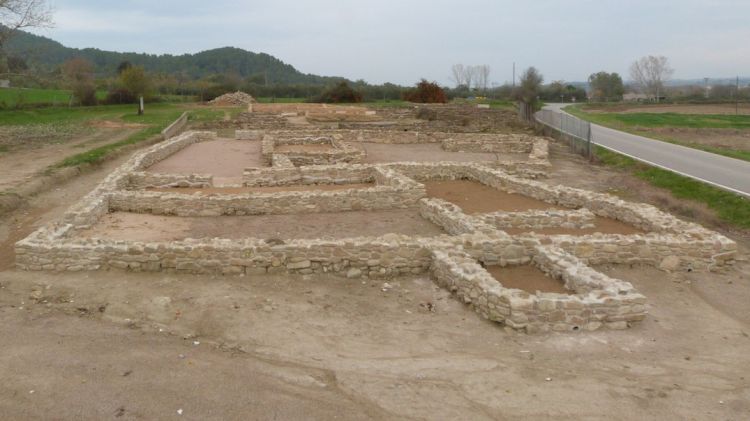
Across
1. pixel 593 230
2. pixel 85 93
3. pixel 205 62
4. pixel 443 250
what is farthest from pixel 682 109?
pixel 205 62

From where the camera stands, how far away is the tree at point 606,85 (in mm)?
88050

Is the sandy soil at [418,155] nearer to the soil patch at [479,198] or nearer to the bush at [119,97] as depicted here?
the soil patch at [479,198]

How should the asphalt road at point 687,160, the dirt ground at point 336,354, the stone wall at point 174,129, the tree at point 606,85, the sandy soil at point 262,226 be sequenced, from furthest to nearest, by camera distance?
the tree at point 606,85 → the stone wall at point 174,129 → the asphalt road at point 687,160 → the sandy soil at point 262,226 → the dirt ground at point 336,354

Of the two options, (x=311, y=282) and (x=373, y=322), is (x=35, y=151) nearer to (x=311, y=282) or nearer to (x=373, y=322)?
(x=311, y=282)

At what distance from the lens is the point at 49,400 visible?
5.13 m

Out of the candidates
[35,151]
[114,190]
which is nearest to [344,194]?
[114,190]

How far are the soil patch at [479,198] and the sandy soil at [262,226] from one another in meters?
1.64

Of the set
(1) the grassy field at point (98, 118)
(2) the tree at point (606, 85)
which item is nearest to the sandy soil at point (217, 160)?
Result: (1) the grassy field at point (98, 118)

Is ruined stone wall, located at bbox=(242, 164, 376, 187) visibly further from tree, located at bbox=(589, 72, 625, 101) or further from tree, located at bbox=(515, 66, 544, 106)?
tree, located at bbox=(589, 72, 625, 101)

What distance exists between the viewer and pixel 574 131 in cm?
2631

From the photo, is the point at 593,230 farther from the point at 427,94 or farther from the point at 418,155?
the point at 427,94

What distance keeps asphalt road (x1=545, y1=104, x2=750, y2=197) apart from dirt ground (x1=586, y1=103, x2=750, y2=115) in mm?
28357

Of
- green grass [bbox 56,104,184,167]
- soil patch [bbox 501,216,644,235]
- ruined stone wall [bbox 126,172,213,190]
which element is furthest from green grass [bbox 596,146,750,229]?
green grass [bbox 56,104,184,167]

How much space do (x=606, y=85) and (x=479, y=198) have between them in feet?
285
